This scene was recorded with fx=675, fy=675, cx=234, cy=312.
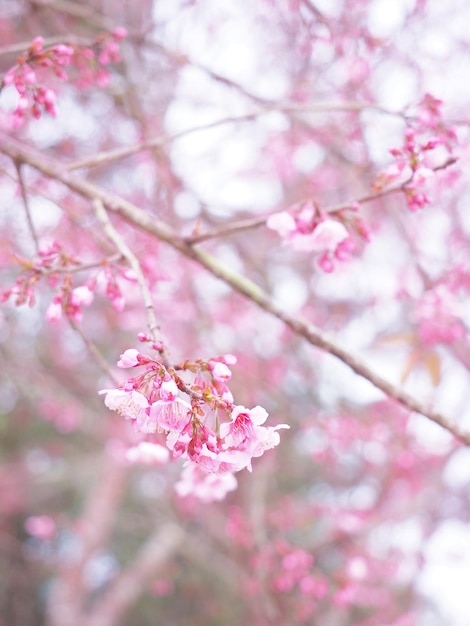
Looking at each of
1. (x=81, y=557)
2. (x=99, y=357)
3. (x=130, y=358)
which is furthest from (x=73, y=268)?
(x=81, y=557)

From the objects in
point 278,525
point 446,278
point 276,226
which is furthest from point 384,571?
point 276,226

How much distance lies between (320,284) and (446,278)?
10.2 ft

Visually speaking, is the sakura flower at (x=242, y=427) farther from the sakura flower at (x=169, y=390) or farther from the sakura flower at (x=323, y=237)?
the sakura flower at (x=323, y=237)

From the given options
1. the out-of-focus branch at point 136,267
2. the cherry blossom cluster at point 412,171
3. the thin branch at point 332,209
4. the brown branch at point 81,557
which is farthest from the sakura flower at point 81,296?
the brown branch at point 81,557

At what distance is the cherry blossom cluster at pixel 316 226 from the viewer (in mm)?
1485

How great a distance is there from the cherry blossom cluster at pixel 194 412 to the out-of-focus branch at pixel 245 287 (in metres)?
0.49

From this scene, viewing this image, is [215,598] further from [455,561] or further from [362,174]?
[362,174]

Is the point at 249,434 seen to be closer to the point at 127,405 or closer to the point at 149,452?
the point at 127,405

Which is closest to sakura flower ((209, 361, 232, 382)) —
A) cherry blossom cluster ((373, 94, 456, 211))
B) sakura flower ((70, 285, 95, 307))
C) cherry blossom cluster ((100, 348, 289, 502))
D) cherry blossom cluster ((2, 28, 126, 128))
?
cherry blossom cluster ((100, 348, 289, 502))

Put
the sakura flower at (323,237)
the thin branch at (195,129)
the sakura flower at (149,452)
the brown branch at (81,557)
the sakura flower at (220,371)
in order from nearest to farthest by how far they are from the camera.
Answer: the sakura flower at (220,371) < the sakura flower at (323,237) < the sakura flower at (149,452) < the thin branch at (195,129) < the brown branch at (81,557)

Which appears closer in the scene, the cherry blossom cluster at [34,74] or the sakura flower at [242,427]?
the sakura flower at [242,427]

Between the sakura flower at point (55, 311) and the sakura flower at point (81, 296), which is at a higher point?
the sakura flower at point (81, 296)

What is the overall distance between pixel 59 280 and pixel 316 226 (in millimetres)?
583

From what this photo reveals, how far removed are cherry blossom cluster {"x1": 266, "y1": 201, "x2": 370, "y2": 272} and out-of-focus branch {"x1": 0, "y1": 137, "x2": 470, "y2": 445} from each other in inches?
6.5
